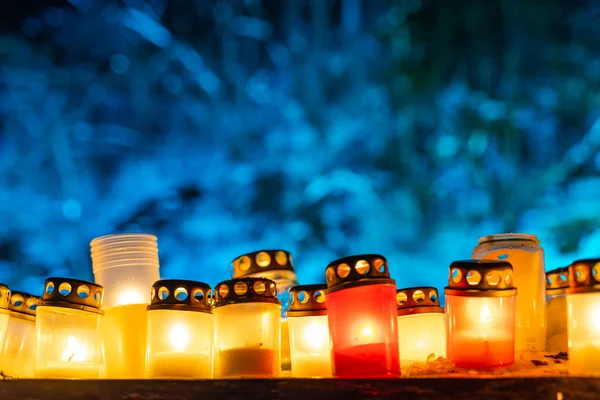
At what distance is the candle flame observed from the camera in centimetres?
150

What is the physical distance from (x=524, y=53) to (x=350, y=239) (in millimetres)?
985

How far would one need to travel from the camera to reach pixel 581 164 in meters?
2.67

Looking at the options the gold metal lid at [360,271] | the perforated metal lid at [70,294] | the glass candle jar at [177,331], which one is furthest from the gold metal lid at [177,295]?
the gold metal lid at [360,271]

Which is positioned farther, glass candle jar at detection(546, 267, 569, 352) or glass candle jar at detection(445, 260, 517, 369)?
glass candle jar at detection(546, 267, 569, 352)

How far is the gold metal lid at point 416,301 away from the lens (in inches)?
67.4

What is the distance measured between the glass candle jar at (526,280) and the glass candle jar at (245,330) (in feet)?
1.99

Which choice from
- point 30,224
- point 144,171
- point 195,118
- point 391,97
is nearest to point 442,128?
point 391,97

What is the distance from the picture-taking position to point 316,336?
5.46ft

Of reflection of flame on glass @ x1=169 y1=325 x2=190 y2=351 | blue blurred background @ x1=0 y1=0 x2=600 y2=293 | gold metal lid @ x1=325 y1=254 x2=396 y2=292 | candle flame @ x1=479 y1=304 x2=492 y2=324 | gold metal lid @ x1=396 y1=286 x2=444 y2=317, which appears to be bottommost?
reflection of flame on glass @ x1=169 y1=325 x2=190 y2=351

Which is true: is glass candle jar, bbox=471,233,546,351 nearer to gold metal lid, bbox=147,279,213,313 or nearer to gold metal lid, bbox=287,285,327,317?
gold metal lid, bbox=287,285,327,317

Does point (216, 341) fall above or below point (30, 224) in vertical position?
below

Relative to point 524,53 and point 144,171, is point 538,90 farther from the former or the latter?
point 144,171

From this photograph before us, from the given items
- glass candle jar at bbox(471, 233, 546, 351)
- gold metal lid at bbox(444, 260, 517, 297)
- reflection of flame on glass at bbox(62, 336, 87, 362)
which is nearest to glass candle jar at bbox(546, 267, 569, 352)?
glass candle jar at bbox(471, 233, 546, 351)

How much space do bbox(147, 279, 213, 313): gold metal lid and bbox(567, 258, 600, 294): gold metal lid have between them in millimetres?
800
